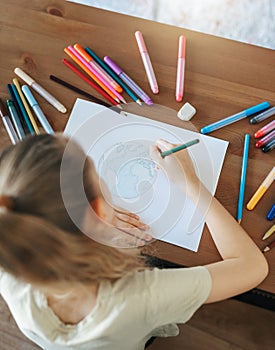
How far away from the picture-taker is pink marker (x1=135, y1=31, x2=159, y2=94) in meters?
0.91

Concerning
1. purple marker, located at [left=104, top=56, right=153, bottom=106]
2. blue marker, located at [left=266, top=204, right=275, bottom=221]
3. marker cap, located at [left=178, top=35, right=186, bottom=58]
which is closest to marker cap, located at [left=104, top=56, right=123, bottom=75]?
purple marker, located at [left=104, top=56, right=153, bottom=106]

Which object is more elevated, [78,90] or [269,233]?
[78,90]

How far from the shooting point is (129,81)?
907 millimetres

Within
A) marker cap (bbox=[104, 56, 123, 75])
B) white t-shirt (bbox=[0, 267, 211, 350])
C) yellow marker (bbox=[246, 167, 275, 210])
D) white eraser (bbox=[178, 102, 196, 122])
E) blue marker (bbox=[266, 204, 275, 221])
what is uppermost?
marker cap (bbox=[104, 56, 123, 75])

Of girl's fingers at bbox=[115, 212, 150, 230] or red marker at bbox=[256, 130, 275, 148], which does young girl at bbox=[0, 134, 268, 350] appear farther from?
red marker at bbox=[256, 130, 275, 148]

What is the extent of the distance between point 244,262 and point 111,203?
0.21 m

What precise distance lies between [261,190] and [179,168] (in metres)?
0.13

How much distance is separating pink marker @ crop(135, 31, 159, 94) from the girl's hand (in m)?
0.11

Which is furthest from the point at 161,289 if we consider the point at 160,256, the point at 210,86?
the point at 210,86

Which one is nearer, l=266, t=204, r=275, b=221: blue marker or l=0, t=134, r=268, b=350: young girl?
l=0, t=134, r=268, b=350: young girl

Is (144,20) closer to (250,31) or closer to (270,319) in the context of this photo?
(250,31)

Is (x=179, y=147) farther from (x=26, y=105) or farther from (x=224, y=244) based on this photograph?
(x=26, y=105)

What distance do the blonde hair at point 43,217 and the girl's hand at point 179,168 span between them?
20cm

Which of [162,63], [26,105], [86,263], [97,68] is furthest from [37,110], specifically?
[86,263]
